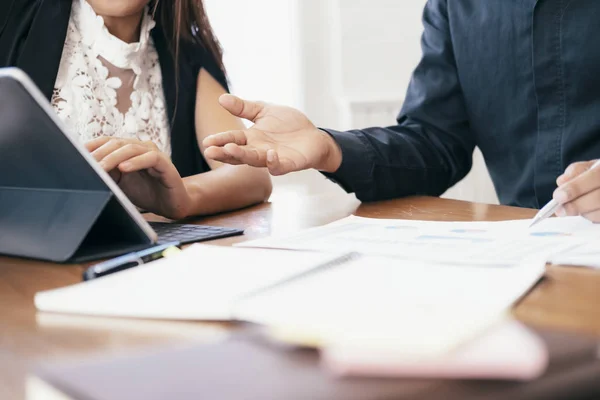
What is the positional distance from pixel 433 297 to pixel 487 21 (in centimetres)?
89

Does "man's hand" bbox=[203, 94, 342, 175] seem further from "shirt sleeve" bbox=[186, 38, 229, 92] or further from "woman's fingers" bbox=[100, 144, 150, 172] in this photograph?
"shirt sleeve" bbox=[186, 38, 229, 92]

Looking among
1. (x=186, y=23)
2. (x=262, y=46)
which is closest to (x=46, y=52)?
(x=186, y=23)

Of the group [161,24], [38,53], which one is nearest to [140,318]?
[38,53]

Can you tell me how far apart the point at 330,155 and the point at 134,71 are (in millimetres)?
503

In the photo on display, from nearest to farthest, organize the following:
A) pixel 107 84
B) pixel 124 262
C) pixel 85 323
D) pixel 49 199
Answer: pixel 85 323
pixel 124 262
pixel 49 199
pixel 107 84

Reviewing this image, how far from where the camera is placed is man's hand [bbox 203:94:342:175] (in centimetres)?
88

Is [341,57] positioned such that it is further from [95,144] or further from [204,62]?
[95,144]

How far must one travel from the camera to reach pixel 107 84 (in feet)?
4.32

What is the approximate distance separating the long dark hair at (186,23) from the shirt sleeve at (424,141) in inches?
15.7

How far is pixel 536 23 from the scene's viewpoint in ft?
3.69

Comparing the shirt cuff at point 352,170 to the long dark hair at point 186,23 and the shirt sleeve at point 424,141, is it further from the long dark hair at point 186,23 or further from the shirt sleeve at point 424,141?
the long dark hair at point 186,23

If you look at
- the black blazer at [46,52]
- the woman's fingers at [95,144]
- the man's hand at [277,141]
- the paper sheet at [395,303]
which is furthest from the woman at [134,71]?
the paper sheet at [395,303]

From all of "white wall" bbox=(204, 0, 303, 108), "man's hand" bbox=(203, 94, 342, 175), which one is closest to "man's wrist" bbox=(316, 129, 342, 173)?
"man's hand" bbox=(203, 94, 342, 175)

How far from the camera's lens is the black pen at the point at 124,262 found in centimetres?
55
